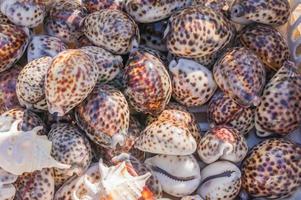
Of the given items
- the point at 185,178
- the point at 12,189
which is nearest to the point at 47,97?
the point at 12,189

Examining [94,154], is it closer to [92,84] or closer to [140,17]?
[92,84]

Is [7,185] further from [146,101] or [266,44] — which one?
[266,44]

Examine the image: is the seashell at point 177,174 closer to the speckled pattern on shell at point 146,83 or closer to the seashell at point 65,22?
the speckled pattern on shell at point 146,83

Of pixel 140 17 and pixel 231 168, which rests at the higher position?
pixel 140 17

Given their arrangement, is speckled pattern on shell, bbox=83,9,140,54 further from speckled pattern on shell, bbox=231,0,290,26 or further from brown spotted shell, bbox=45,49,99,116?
speckled pattern on shell, bbox=231,0,290,26

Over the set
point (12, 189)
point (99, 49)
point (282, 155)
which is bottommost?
point (12, 189)

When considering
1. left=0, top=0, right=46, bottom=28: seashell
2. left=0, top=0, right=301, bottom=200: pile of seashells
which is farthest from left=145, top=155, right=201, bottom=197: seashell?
left=0, top=0, right=46, bottom=28: seashell
